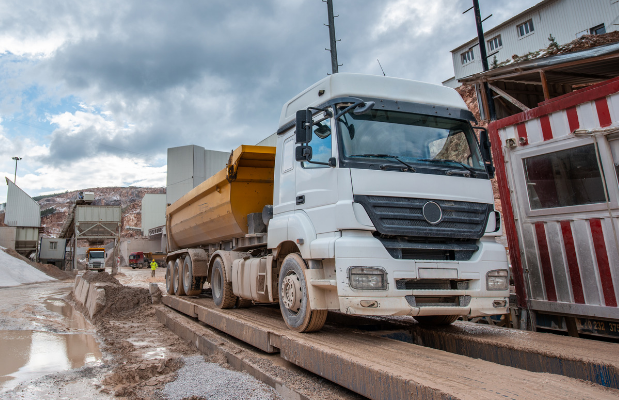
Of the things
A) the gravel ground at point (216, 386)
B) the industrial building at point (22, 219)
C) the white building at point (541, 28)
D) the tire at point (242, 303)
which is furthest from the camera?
the industrial building at point (22, 219)

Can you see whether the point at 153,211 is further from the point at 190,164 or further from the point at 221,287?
the point at 221,287

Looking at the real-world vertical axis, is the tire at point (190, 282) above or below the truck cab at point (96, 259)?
below

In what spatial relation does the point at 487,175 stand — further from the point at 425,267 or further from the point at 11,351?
the point at 11,351

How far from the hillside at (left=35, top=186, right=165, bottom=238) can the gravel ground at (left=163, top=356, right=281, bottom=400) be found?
3606 inches

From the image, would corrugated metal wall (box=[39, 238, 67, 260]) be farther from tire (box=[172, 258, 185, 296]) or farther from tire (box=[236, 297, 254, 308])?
tire (box=[236, 297, 254, 308])

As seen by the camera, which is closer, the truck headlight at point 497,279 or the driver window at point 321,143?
the truck headlight at point 497,279

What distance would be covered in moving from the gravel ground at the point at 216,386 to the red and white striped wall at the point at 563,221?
3.76 metres

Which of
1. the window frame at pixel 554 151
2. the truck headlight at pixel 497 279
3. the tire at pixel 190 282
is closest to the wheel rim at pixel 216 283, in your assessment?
the tire at pixel 190 282

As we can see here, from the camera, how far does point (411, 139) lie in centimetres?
480

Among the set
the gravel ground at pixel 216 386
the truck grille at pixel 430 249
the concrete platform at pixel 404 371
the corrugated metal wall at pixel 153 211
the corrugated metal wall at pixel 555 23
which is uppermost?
the corrugated metal wall at pixel 555 23

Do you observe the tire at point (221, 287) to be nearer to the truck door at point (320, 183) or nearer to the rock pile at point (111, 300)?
the truck door at point (320, 183)

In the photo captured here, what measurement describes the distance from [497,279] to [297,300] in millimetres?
2234

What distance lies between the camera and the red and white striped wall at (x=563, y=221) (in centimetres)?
467

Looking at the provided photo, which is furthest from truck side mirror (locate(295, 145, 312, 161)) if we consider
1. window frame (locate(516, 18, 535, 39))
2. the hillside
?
the hillside
